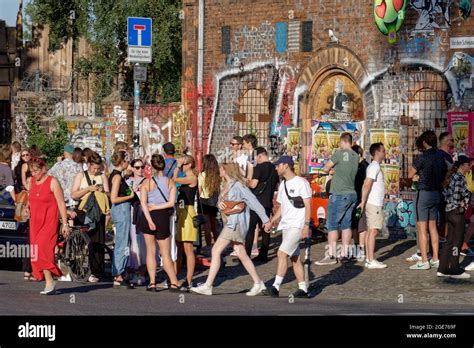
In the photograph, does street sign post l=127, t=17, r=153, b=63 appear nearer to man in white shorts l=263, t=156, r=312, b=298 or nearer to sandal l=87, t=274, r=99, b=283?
sandal l=87, t=274, r=99, b=283

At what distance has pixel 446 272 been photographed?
1934 centimetres

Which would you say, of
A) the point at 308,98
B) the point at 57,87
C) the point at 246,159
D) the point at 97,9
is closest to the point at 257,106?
the point at 308,98

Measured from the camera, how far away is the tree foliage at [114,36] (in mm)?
35562

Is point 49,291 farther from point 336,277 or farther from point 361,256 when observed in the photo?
point 361,256

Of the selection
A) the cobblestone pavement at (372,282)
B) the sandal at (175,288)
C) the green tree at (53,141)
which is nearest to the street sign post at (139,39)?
the cobblestone pavement at (372,282)

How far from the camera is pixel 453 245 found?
19188 mm

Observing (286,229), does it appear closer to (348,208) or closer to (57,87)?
(348,208)

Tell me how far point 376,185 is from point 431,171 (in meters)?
0.92

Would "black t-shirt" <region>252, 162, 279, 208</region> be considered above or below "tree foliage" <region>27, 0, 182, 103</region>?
below

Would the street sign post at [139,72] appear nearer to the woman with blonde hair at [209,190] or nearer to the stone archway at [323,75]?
the woman with blonde hair at [209,190]

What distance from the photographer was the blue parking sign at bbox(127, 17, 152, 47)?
2561 cm

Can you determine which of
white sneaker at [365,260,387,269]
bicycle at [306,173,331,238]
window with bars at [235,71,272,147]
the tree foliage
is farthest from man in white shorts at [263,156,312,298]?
the tree foliage

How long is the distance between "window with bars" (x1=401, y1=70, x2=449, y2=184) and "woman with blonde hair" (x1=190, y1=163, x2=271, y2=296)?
297 inches

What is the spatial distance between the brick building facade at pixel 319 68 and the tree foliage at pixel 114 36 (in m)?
5.08
